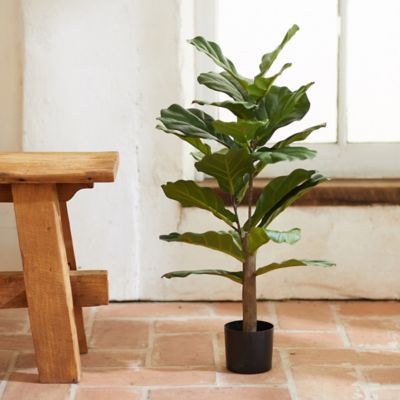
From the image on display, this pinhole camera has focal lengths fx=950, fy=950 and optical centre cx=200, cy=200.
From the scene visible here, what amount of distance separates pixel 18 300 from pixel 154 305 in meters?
0.92

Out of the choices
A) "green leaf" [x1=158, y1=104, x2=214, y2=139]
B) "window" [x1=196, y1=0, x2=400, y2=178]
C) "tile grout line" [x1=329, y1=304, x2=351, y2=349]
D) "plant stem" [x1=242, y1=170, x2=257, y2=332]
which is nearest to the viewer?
"green leaf" [x1=158, y1=104, x2=214, y2=139]

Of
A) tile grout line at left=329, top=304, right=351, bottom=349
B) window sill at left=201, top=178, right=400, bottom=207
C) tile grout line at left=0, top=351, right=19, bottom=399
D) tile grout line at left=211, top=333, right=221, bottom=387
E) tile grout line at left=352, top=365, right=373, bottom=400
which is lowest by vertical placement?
tile grout line at left=329, top=304, right=351, bottom=349

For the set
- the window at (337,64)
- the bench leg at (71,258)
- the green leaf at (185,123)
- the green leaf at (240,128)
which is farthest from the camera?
the window at (337,64)

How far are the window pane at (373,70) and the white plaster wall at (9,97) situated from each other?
124 cm

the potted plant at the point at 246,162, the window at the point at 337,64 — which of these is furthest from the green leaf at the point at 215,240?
the window at the point at 337,64

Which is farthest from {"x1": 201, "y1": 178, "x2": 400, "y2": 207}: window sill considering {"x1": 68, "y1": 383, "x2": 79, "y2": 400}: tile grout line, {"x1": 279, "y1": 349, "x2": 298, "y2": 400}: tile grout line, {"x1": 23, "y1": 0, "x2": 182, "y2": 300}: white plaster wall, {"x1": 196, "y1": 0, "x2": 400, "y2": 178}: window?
{"x1": 68, "y1": 383, "x2": 79, "y2": 400}: tile grout line

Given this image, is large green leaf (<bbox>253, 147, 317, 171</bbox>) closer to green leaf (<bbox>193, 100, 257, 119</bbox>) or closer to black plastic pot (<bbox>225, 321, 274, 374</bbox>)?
green leaf (<bbox>193, 100, 257, 119</bbox>)

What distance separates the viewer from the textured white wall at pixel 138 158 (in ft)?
11.1

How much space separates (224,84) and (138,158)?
906 mm

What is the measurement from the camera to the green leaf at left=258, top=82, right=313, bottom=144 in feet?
8.60

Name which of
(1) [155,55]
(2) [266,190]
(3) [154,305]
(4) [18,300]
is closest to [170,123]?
(2) [266,190]

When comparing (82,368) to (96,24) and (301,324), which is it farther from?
(96,24)

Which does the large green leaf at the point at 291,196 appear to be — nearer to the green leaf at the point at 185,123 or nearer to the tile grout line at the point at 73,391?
the green leaf at the point at 185,123

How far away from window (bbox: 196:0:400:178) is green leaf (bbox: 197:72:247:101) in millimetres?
969
